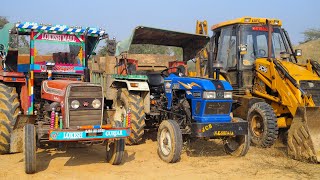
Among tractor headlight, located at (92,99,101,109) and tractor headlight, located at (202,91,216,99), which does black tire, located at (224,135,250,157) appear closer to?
tractor headlight, located at (202,91,216,99)

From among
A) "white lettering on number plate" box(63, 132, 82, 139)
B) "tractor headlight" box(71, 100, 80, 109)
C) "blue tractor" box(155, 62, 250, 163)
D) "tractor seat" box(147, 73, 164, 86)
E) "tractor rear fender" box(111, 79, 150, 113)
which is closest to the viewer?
"white lettering on number plate" box(63, 132, 82, 139)

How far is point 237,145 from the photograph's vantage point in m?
7.11

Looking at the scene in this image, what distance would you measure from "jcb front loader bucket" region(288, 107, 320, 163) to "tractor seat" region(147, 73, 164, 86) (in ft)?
10.1

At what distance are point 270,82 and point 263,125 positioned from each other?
119cm

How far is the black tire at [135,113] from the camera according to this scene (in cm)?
771

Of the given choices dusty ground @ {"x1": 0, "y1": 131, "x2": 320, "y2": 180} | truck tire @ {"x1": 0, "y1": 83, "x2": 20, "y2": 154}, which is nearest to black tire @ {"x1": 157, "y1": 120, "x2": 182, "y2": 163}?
dusty ground @ {"x1": 0, "y1": 131, "x2": 320, "y2": 180}

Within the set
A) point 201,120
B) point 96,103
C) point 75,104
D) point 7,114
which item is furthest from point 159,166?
point 7,114

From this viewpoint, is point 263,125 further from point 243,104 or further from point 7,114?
point 7,114

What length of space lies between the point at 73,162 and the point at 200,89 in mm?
2617

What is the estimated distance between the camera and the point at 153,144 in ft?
27.5

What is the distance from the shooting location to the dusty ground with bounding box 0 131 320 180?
5672 mm

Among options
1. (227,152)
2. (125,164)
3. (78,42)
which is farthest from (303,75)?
(78,42)

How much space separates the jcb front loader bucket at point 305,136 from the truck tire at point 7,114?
17.1 ft

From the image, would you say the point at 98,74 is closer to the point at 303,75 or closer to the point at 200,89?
the point at 200,89
